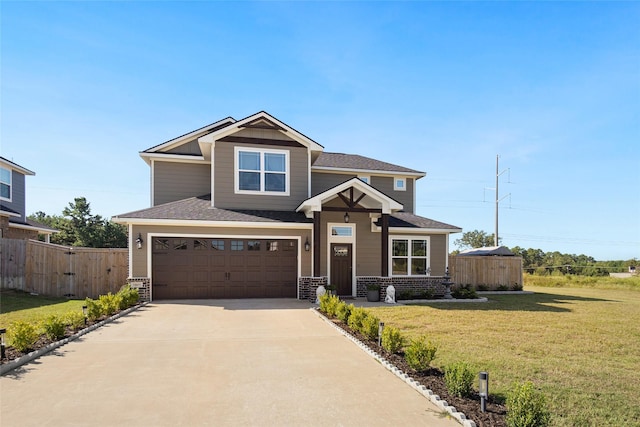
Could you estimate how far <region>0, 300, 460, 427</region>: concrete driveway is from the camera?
4.25 metres

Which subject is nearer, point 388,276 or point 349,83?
point 349,83

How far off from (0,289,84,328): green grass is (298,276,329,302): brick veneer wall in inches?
288

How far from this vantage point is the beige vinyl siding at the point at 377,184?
1853 cm

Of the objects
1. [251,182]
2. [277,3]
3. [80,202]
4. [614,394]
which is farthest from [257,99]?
[80,202]

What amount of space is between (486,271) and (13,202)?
2538cm

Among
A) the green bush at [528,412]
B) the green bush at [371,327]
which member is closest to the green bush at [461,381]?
the green bush at [528,412]

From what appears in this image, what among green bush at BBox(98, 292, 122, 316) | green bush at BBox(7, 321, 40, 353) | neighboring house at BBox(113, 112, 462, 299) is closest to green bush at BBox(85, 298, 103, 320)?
green bush at BBox(98, 292, 122, 316)

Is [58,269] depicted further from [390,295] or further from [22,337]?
[390,295]

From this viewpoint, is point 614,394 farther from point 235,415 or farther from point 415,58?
point 415,58

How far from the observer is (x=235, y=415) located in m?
4.29

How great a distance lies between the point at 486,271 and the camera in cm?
1967

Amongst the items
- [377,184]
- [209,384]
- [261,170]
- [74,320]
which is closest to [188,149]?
[261,170]

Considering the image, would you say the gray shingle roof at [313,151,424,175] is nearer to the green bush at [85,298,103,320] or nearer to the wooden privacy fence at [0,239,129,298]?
the wooden privacy fence at [0,239,129,298]

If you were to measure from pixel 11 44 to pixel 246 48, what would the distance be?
6.12 m
